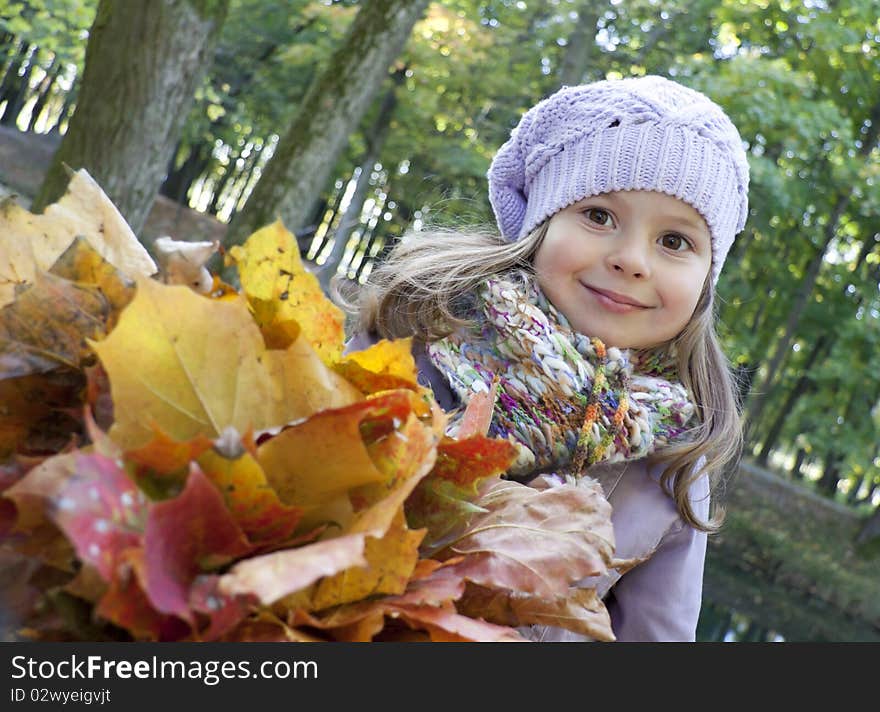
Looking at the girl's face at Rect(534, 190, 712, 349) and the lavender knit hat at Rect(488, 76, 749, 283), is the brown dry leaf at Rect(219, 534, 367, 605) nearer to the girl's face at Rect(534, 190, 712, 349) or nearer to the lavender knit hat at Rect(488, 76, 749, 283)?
the girl's face at Rect(534, 190, 712, 349)

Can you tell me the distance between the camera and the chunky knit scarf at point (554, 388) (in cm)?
181

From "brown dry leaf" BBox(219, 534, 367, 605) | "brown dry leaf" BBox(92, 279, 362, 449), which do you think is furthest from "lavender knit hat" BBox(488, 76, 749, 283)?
"brown dry leaf" BBox(219, 534, 367, 605)

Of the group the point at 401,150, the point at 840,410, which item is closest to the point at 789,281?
the point at 840,410

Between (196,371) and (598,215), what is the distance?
54.9 inches

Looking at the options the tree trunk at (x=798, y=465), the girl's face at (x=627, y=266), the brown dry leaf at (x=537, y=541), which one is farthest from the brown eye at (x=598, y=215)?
the tree trunk at (x=798, y=465)

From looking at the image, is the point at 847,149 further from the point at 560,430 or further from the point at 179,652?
the point at 179,652

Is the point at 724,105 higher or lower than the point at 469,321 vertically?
higher

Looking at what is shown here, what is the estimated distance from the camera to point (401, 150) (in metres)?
16.5

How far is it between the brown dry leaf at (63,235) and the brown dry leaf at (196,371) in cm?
14

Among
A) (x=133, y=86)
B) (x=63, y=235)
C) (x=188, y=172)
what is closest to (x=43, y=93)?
(x=188, y=172)

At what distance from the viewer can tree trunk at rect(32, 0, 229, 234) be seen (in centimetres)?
485

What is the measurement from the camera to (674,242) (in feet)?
6.48

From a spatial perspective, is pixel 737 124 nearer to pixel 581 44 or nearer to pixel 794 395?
pixel 581 44

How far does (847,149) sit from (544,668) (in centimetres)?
1432
